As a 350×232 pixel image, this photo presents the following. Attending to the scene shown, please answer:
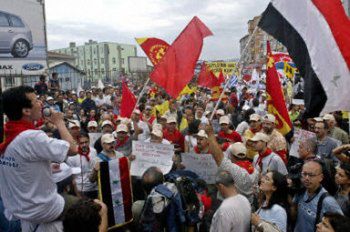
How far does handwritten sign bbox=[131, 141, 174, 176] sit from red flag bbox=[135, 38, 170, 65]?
402 centimetres

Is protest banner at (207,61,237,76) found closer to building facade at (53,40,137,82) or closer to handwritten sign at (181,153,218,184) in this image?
handwritten sign at (181,153,218,184)

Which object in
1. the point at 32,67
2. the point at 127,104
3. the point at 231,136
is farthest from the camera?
the point at 32,67

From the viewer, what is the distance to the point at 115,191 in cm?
Answer: 488

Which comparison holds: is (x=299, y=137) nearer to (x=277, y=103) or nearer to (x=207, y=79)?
(x=277, y=103)

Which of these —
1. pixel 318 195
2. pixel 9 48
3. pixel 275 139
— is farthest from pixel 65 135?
pixel 9 48

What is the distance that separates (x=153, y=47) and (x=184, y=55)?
2.80 metres

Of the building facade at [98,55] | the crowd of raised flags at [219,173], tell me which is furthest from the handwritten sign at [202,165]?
the building facade at [98,55]

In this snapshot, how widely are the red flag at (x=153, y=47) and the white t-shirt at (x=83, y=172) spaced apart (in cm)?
432

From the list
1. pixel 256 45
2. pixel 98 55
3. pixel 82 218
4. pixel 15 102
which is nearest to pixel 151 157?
pixel 15 102

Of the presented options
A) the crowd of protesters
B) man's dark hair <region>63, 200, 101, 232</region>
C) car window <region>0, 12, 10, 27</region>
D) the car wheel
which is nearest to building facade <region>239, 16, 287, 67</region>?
the crowd of protesters

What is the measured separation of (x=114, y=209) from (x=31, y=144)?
2091 millimetres

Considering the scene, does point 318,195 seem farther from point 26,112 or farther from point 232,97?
point 232,97

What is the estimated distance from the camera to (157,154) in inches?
226

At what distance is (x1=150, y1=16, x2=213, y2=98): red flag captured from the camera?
6.92 metres
